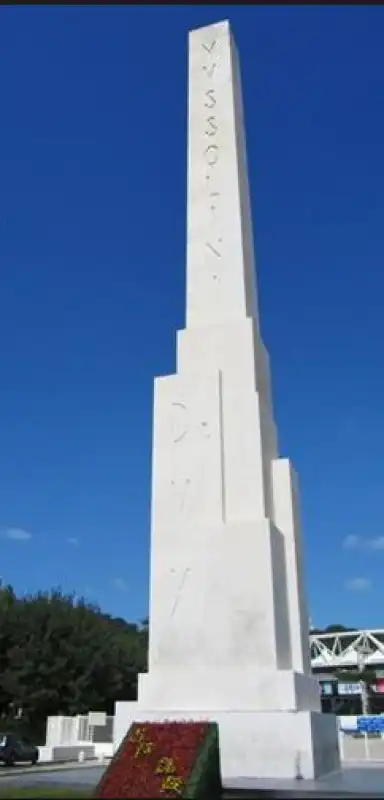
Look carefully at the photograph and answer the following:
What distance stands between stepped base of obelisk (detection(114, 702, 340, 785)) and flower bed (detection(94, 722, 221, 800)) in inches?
67.5

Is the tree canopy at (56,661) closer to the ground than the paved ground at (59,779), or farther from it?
farther from it

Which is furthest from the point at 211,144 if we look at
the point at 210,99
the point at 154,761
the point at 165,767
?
the point at 165,767

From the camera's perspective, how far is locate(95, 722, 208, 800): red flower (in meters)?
10.1

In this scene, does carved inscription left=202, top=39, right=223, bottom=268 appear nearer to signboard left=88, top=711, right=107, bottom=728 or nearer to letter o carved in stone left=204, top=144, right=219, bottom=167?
letter o carved in stone left=204, top=144, right=219, bottom=167

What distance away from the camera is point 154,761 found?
1077 cm

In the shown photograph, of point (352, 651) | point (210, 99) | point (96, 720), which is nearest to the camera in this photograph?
point (210, 99)

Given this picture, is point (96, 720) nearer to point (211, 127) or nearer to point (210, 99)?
point (211, 127)

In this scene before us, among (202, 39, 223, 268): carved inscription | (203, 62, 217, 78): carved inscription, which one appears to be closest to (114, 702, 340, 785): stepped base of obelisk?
(202, 39, 223, 268): carved inscription

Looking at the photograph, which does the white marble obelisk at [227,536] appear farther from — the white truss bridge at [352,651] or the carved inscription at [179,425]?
the white truss bridge at [352,651]

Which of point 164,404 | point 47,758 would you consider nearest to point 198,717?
point 164,404

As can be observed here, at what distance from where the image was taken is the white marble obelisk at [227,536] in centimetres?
1316

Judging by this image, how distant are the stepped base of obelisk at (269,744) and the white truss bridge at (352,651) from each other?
65000 millimetres

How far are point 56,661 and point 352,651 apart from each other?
49.8m

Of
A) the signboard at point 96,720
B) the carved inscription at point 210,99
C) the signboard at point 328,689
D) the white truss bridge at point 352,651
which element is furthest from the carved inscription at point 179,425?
the white truss bridge at point 352,651
